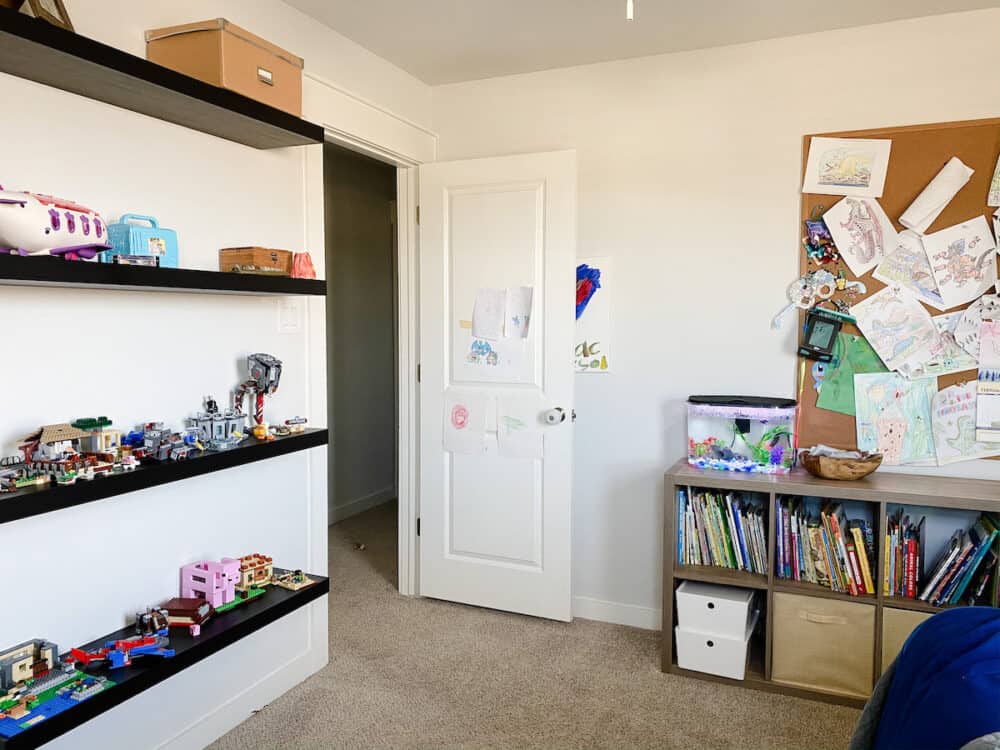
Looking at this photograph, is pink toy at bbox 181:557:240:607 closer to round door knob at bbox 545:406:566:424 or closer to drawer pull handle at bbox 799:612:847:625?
round door knob at bbox 545:406:566:424

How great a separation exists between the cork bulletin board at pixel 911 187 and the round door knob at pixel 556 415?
3.06 ft

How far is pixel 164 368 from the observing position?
2.04 meters

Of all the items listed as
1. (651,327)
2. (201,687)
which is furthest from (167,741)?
(651,327)

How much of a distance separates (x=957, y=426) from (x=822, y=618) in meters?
0.85

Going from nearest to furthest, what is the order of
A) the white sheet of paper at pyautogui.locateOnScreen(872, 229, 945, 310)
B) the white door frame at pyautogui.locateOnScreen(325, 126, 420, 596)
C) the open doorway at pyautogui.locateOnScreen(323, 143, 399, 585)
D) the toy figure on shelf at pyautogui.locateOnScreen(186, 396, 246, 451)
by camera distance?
the toy figure on shelf at pyautogui.locateOnScreen(186, 396, 246, 451), the white sheet of paper at pyautogui.locateOnScreen(872, 229, 945, 310), the white door frame at pyautogui.locateOnScreen(325, 126, 420, 596), the open doorway at pyautogui.locateOnScreen(323, 143, 399, 585)

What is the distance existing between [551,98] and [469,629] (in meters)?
2.32

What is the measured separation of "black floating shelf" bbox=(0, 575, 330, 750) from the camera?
4.75ft

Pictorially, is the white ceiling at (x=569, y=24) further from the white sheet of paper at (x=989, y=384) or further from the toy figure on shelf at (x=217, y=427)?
the toy figure on shelf at (x=217, y=427)

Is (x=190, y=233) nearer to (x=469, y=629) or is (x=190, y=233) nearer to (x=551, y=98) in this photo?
(x=551, y=98)

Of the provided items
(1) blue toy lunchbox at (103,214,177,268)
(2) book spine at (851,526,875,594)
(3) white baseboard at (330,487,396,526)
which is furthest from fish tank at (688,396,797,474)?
(3) white baseboard at (330,487,396,526)

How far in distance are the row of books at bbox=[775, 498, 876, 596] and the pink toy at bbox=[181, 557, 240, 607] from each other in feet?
6.01

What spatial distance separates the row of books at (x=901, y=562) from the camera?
246 centimetres

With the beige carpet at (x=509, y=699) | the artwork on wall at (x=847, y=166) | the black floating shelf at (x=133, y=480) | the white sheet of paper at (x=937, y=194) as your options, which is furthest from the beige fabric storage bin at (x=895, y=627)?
the black floating shelf at (x=133, y=480)

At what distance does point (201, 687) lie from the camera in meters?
2.22
